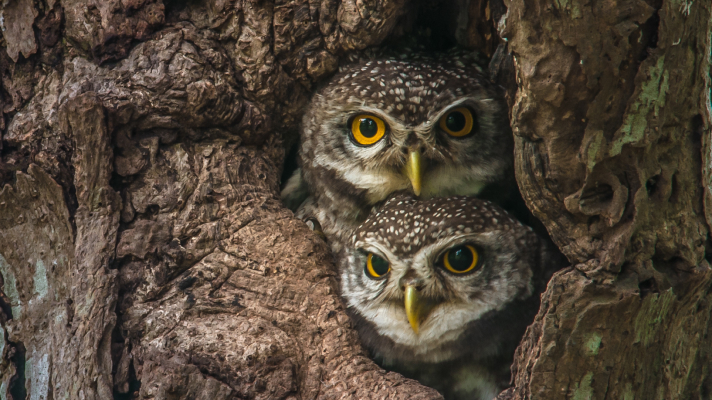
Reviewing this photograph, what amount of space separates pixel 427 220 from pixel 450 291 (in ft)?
0.92

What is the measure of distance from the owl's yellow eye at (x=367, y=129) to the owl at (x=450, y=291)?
0.34 m

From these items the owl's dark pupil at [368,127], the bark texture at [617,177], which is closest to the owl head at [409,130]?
the owl's dark pupil at [368,127]

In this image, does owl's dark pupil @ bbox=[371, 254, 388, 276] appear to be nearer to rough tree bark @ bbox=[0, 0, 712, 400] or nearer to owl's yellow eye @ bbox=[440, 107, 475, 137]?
rough tree bark @ bbox=[0, 0, 712, 400]

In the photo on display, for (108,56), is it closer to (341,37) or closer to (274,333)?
(341,37)

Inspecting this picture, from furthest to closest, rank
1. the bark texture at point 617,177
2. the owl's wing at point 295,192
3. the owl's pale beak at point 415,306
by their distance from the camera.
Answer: the owl's wing at point 295,192 → the owl's pale beak at point 415,306 → the bark texture at point 617,177

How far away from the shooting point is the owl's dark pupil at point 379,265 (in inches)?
96.6

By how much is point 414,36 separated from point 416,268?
1189mm

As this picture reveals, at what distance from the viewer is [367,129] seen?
8.68 ft

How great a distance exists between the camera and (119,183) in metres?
2.39

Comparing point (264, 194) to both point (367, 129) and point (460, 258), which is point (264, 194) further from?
point (460, 258)

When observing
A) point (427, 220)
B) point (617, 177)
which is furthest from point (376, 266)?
point (617, 177)

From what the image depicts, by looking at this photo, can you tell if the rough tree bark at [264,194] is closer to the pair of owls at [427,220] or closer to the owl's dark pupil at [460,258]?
the pair of owls at [427,220]

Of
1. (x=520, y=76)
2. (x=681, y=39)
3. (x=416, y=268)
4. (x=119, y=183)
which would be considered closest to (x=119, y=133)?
(x=119, y=183)

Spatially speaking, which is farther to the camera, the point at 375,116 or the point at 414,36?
the point at 414,36
